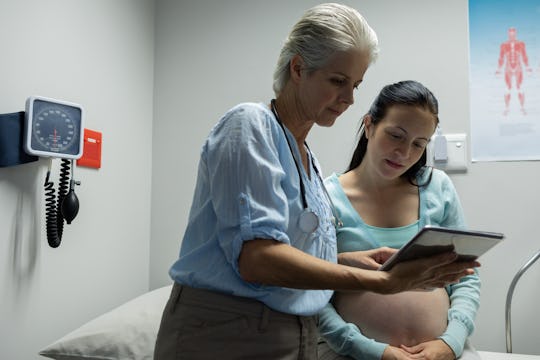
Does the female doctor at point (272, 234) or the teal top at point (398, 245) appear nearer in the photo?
the female doctor at point (272, 234)

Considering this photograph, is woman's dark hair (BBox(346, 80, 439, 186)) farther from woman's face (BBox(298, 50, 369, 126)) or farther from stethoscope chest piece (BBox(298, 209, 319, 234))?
stethoscope chest piece (BBox(298, 209, 319, 234))

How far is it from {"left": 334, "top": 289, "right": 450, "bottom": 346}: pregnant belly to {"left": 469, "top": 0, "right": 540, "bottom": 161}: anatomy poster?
0.81 meters

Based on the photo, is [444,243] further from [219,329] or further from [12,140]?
[12,140]

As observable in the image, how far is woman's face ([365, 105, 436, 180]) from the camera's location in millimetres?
1321

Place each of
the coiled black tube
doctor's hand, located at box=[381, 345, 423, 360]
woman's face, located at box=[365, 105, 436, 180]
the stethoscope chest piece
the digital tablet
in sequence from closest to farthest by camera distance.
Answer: the digital tablet < the stethoscope chest piece < doctor's hand, located at box=[381, 345, 423, 360] < woman's face, located at box=[365, 105, 436, 180] < the coiled black tube

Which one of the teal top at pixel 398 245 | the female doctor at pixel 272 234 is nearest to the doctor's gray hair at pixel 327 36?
the female doctor at pixel 272 234

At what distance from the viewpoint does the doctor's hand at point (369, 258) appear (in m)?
1.18

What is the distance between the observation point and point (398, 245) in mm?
1317

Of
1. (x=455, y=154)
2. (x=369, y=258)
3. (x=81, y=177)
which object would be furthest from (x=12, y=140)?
(x=455, y=154)

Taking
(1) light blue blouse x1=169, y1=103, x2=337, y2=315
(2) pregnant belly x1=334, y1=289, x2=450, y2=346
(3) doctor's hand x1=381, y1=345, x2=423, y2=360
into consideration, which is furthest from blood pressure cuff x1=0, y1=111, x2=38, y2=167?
(3) doctor's hand x1=381, y1=345, x2=423, y2=360

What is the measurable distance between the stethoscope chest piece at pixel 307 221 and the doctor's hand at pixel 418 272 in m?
0.14

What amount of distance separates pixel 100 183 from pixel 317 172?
992 mm

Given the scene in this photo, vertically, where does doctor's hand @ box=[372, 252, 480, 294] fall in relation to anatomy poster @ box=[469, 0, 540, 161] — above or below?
below

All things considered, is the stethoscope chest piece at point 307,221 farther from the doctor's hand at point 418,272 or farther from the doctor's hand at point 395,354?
the doctor's hand at point 395,354
